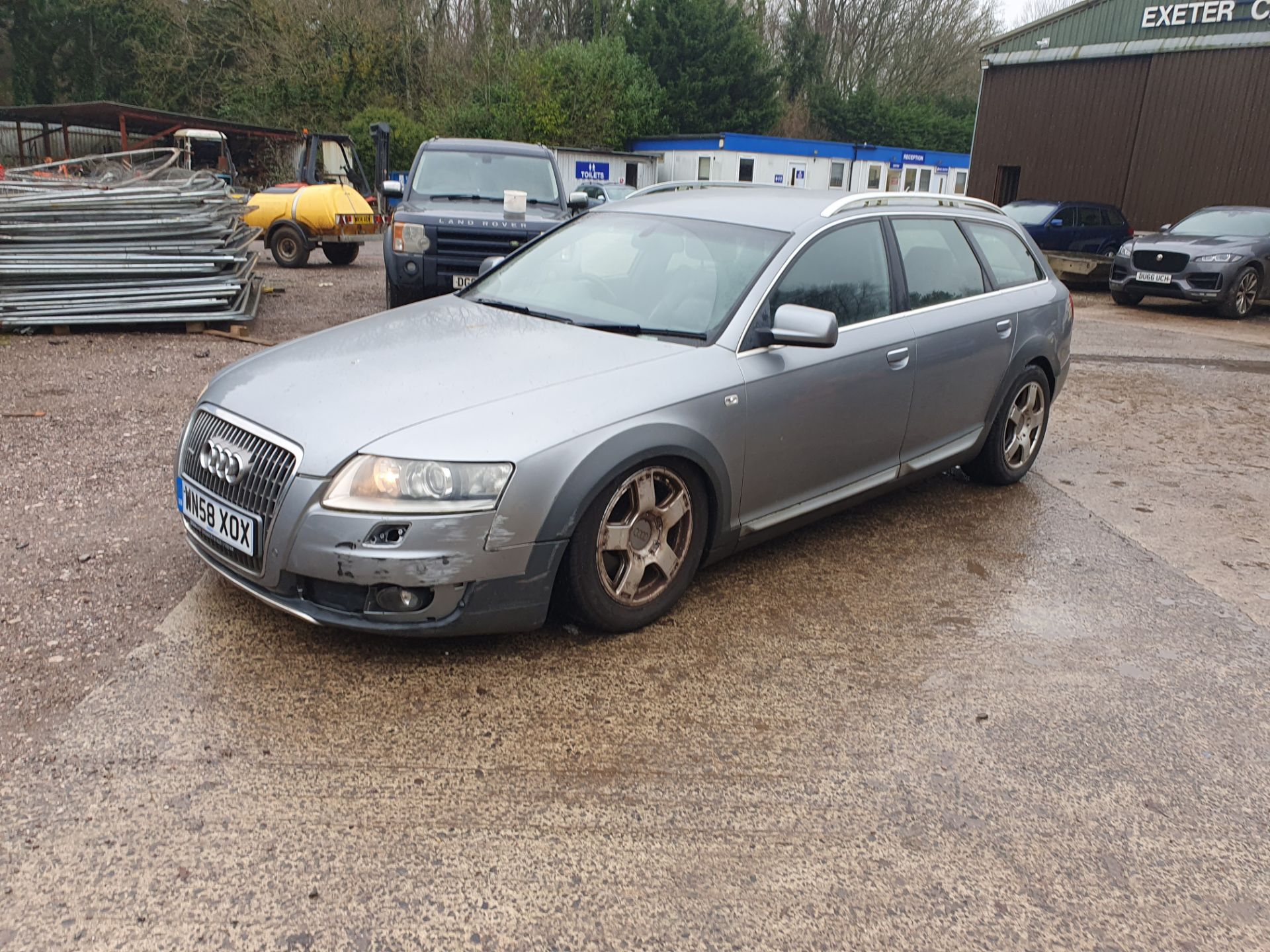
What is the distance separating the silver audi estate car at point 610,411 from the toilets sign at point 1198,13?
68.1 ft

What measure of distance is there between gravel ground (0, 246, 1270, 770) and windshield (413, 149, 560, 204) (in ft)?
5.82

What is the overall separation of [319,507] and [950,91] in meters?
56.4

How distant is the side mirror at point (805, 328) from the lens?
152 inches

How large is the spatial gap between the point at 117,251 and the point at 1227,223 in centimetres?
1559

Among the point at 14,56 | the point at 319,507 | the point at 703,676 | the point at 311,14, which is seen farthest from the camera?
the point at 14,56

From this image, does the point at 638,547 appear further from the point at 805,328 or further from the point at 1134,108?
the point at 1134,108

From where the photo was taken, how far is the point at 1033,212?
1942cm

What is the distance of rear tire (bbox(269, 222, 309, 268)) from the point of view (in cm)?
1686

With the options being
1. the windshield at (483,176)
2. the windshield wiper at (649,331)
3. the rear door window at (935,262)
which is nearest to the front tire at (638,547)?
the windshield wiper at (649,331)

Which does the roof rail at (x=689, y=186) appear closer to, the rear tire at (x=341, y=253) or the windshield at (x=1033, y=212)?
the rear tire at (x=341, y=253)

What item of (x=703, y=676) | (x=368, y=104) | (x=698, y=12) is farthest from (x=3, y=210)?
(x=698, y=12)

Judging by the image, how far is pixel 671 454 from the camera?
11.9 feet

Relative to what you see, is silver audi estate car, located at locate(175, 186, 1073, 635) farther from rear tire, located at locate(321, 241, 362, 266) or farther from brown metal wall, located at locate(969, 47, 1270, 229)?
brown metal wall, located at locate(969, 47, 1270, 229)

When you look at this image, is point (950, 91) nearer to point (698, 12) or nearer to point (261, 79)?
point (698, 12)
